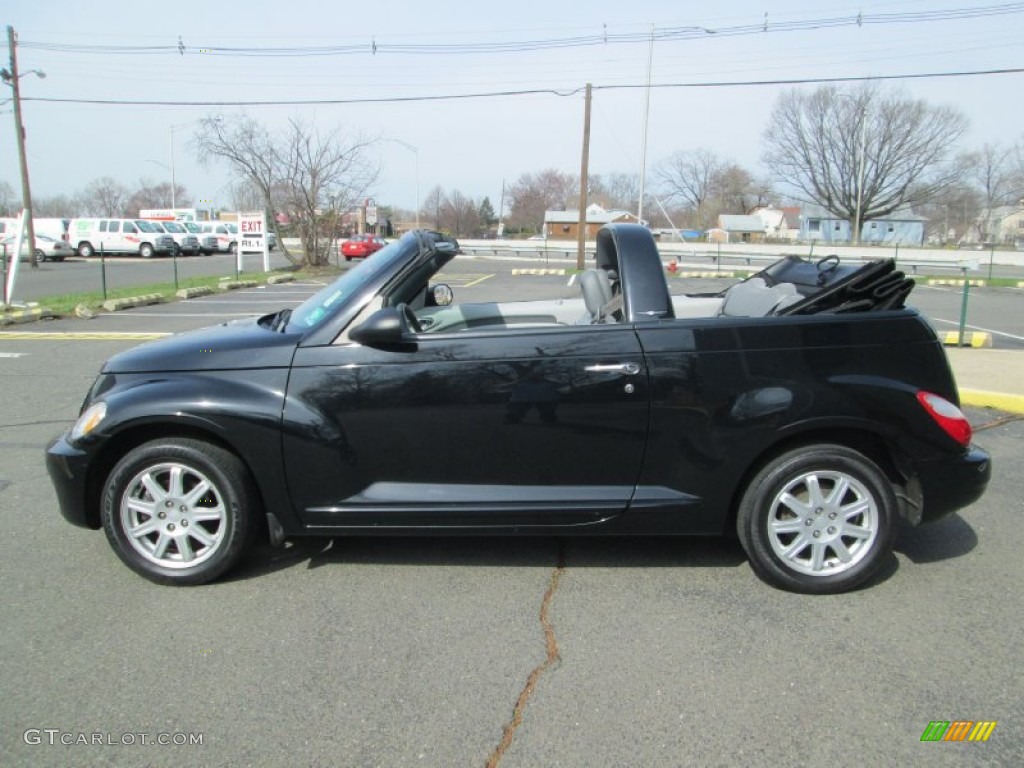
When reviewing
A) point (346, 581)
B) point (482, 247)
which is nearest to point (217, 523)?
point (346, 581)

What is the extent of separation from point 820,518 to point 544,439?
1.29 m

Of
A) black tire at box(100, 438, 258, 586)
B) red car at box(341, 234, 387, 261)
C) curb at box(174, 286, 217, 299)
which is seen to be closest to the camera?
black tire at box(100, 438, 258, 586)

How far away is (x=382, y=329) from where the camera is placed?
10.5 ft

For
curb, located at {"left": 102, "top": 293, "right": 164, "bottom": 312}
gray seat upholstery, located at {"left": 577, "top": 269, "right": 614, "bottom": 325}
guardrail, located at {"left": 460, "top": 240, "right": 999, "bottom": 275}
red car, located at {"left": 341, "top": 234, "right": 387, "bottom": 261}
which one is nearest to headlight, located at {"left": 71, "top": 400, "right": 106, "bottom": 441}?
gray seat upholstery, located at {"left": 577, "top": 269, "right": 614, "bottom": 325}

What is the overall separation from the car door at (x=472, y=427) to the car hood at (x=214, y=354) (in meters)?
0.14

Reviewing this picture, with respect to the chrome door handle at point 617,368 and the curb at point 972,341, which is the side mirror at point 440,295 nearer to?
the chrome door handle at point 617,368

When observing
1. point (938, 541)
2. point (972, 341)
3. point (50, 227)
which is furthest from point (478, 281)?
point (50, 227)

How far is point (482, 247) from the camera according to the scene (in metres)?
49.2

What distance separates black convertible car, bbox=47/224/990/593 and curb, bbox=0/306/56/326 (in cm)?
1140

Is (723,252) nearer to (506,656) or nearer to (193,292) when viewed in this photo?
(193,292)

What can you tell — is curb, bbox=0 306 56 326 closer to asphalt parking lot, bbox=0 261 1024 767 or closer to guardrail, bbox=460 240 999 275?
asphalt parking lot, bbox=0 261 1024 767

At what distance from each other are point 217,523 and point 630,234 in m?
2.43

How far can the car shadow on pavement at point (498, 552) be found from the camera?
3678 millimetres

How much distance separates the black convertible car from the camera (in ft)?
10.8
